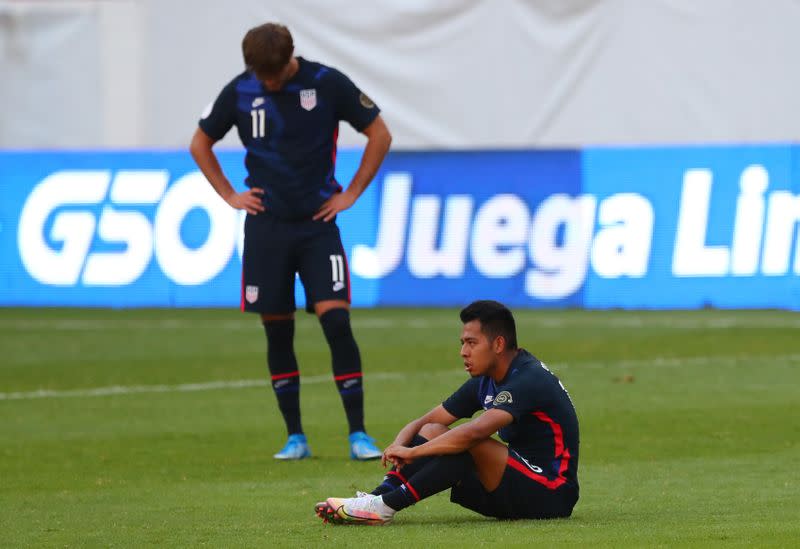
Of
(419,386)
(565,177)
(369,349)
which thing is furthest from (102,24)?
(419,386)

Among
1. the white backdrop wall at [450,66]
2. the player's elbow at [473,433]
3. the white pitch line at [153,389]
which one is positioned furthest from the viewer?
the white backdrop wall at [450,66]

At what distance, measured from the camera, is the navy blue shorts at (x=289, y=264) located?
927 cm

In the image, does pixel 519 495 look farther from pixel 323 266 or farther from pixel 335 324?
pixel 323 266

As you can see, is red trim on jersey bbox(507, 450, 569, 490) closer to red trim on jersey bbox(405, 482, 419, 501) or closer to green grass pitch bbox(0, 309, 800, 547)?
green grass pitch bbox(0, 309, 800, 547)

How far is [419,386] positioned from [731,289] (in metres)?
6.82

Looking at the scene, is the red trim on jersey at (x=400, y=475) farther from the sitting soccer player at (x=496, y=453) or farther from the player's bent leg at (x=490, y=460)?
the player's bent leg at (x=490, y=460)

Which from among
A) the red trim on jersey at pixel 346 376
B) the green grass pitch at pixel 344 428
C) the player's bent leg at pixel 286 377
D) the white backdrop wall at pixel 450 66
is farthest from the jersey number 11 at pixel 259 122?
the white backdrop wall at pixel 450 66

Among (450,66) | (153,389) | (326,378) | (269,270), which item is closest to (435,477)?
(269,270)

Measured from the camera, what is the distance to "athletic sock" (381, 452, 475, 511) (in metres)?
6.70

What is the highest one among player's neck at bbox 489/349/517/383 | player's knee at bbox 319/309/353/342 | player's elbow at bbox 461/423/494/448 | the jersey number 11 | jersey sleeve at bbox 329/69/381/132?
jersey sleeve at bbox 329/69/381/132

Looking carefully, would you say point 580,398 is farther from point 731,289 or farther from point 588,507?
point 731,289

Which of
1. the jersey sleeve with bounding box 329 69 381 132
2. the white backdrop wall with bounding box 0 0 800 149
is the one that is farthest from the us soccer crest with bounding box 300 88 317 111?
the white backdrop wall with bounding box 0 0 800 149

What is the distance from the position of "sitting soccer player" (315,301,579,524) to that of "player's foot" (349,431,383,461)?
2.11 m

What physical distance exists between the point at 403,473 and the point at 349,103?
3.03m
